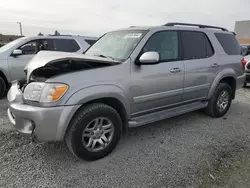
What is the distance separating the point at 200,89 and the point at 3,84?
195 inches

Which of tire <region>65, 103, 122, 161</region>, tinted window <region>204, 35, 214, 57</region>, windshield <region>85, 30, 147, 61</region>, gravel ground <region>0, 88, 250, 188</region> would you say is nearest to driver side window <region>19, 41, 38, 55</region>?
gravel ground <region>0, 88, 250, 188</region>

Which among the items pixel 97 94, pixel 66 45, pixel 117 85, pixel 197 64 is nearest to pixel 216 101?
pixel 197 64

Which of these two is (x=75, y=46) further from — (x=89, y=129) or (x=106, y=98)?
(x=89, y=129)

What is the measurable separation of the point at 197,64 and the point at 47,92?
2717mm

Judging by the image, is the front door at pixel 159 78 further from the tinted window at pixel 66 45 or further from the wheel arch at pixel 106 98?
the tinted window at pixel 66 45

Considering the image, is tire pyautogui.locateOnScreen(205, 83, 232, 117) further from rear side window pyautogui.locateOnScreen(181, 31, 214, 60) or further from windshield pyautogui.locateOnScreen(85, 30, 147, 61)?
windshield pyautogui.locateOnScreen(85, 30, 147, 61)

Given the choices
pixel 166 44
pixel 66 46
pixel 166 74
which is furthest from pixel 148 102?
pixel 66 46

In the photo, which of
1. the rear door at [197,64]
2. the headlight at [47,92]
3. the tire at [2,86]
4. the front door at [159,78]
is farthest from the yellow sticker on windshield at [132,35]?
the tire at [2,86]

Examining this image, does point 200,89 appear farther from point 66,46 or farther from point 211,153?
point 66,46

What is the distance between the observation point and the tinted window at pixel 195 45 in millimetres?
3881

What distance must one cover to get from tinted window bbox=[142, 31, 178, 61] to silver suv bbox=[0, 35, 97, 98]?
245cm

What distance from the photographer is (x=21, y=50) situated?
19.7ft

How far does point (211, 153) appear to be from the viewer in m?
3.21

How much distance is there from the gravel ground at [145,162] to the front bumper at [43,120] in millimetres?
497
